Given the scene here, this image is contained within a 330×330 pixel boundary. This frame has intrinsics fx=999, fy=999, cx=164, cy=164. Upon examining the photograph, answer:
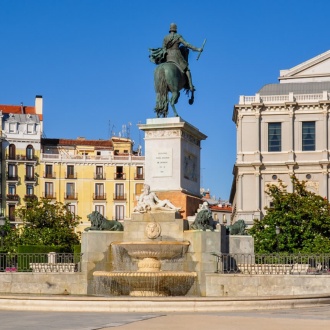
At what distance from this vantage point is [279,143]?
9806 centimetres

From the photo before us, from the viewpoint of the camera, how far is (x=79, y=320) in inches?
774

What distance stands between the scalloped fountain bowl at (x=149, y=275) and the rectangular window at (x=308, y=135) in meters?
72.0

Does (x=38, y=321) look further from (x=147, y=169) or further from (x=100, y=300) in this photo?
(x=147, y=169)

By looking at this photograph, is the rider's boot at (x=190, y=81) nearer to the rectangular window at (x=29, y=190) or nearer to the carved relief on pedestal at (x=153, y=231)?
the carved relief on pedestal at (x=153, y=231)

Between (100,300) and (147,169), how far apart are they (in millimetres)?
7309

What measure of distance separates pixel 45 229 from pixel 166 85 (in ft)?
134

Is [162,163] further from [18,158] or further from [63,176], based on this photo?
[63,176]

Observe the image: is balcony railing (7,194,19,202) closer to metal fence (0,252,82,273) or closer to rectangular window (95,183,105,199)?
rectangular window (95,183,105,199)

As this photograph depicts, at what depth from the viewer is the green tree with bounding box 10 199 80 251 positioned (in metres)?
65.2

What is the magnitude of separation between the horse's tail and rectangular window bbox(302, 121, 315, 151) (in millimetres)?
69711

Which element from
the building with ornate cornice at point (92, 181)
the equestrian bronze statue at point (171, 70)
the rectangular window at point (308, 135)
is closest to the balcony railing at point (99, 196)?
the building with ornate cornice at point (92, 181)

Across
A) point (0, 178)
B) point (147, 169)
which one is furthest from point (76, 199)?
point (147, 169)

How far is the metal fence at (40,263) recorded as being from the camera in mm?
29297

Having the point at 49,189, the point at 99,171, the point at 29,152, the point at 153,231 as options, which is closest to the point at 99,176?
the point at 99,171
